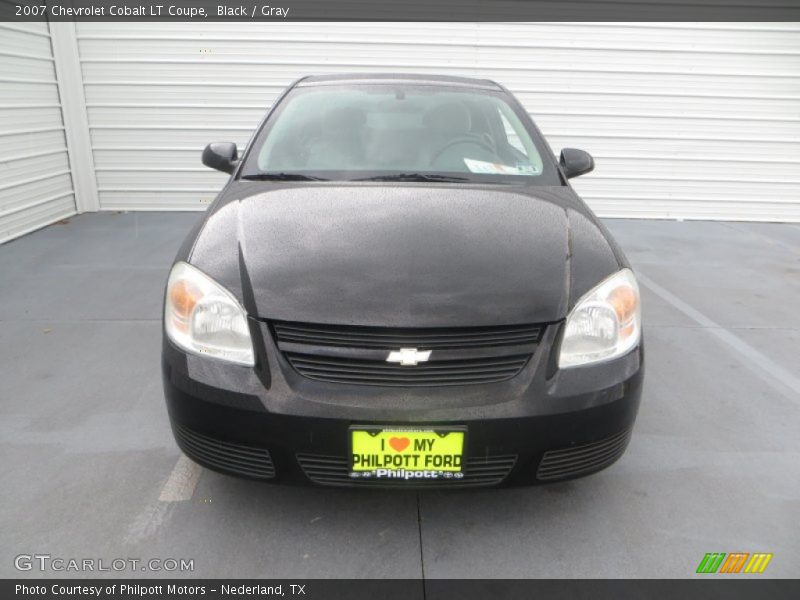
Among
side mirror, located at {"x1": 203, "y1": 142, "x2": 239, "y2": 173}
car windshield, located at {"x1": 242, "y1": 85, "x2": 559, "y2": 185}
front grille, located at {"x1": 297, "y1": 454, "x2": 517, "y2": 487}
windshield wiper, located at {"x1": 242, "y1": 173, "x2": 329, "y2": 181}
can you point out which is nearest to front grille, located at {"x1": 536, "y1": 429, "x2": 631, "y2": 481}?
front grille, located at {"x1": 297, "y1": 454, "x2": 517, "y2": 487}

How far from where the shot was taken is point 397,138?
9.11 ft

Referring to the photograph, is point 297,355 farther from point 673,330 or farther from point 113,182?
point 113,182

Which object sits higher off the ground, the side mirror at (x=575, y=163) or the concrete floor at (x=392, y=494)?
the side mirror at (x=575, y=163)

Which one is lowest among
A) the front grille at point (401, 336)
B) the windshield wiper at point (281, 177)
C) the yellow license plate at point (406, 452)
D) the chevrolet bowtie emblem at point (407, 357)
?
the yellow license plate at point (406, 452)

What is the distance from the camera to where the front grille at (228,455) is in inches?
69.0

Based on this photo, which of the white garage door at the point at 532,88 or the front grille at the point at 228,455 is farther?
the white garage door at the point at 532,88

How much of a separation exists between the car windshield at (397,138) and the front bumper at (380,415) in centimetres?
105

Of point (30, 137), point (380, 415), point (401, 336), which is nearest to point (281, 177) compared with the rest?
point (401, 336)

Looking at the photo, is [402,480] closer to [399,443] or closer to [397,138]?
[399,443]

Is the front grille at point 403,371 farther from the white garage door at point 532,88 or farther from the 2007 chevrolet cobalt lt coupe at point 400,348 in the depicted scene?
the white garage door at point 532,88

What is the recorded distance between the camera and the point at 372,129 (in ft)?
9.19

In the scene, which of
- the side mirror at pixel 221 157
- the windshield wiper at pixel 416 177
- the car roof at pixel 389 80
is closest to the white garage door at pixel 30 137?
the side mirror at pixel 221 157

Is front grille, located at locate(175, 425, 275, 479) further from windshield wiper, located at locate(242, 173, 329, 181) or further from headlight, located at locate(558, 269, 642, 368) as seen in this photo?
windshield wiper, located at locate(242, 173, 329, 181)

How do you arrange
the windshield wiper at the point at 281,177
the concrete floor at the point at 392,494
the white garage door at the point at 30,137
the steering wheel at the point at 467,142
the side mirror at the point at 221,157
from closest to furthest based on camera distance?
the concrete floor at the point at 392,494 → the windshield wiper at the point at 281,177 → the steering wheel at the point at 467,142 → the side mirror at the point at 221,157 → the white garage door at the point at 30,137
